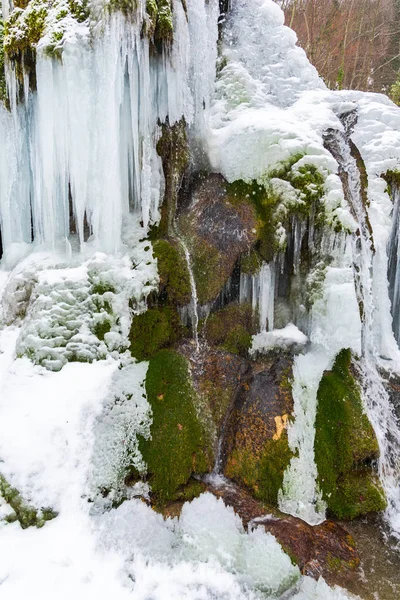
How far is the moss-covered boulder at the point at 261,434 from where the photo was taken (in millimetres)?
4305

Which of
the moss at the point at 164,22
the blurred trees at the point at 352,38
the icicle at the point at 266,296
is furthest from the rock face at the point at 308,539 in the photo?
the blurred trees at the point at 352,38

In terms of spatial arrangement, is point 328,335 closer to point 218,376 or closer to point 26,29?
point 218,376

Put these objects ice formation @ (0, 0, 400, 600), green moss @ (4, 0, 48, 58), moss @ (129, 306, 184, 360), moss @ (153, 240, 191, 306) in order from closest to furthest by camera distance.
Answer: ice formation @ (0, 0, 400, 600) → green moss @ (4, 0, 48, 58) → moss @ (129, 306, 184, 360) → moss @ (153, 240, 191, 306)

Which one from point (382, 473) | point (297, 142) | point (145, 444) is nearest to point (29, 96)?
point (297, 142)

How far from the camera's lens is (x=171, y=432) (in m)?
4.41

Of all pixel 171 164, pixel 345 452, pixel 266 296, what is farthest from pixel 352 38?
pixel 345 452

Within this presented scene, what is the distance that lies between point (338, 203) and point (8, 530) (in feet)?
17.4

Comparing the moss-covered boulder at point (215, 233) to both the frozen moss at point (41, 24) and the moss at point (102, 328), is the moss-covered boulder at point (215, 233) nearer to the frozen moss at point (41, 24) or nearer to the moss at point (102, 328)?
A: the moss at point (102, 328)

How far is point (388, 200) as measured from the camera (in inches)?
256

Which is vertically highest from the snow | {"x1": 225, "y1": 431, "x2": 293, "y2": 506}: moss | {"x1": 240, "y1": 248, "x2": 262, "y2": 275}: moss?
{"x1": 240, "y1": 248, "x2": 262, "y2": 275}: moss

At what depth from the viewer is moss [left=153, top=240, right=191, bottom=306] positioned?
5.30 meters

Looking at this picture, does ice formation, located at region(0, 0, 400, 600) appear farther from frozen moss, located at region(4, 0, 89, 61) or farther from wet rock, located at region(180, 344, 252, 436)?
wet rock, located at region(180, 344, 252, 436)

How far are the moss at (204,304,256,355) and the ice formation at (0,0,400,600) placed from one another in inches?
8.8

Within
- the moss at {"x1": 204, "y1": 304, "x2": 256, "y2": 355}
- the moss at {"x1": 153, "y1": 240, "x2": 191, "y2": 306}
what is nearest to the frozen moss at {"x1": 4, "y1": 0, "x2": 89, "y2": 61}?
the moss at {"x1": 153, "y1": 240, "x2": 191, "y2": 306}
